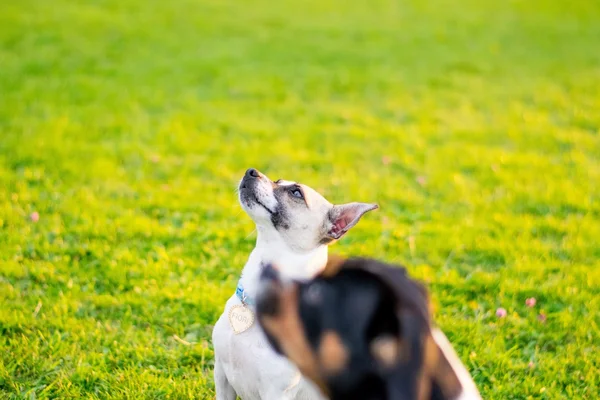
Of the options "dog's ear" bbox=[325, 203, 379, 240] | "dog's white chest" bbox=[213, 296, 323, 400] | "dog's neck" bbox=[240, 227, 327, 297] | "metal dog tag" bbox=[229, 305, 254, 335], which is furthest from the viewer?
"dog's ear" bbox=[325, 203, 379, 240]

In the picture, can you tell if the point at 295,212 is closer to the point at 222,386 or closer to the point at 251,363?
the point at 251,363

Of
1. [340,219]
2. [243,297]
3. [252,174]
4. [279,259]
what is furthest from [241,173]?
[243,297]

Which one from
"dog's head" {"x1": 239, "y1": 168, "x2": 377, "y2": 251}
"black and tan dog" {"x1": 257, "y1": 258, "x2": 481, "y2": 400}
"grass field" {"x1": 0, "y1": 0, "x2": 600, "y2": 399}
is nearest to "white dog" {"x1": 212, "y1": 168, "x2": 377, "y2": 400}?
"dog's head" {"x1": 239, "y1": 168, "x2": 377, "y2": 251}

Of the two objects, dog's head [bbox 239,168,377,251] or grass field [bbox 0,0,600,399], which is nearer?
dog's head [bbox 239,168,377,251]

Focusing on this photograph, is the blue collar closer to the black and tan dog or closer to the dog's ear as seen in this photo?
the dog's ear

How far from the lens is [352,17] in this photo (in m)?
14.6

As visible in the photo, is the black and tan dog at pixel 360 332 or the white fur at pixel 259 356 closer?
the black and tan dog at pixel 360 332

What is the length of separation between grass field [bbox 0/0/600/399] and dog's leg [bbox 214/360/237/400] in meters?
0.41

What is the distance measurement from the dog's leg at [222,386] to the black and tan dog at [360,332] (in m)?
1.74

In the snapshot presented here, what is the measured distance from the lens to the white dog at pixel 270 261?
3.25 meters

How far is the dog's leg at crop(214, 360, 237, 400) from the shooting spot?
140 inches

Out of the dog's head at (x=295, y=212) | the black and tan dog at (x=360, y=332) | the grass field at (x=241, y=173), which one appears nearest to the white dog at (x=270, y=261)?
the dog's head at (x=295, y=212)

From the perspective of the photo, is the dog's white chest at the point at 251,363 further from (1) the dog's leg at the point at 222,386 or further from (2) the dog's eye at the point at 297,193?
(2) the dog's eye at the point at 297,193

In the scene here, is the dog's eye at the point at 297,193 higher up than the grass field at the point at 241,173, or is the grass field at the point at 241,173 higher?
the dog's eye at the point at 297,193
